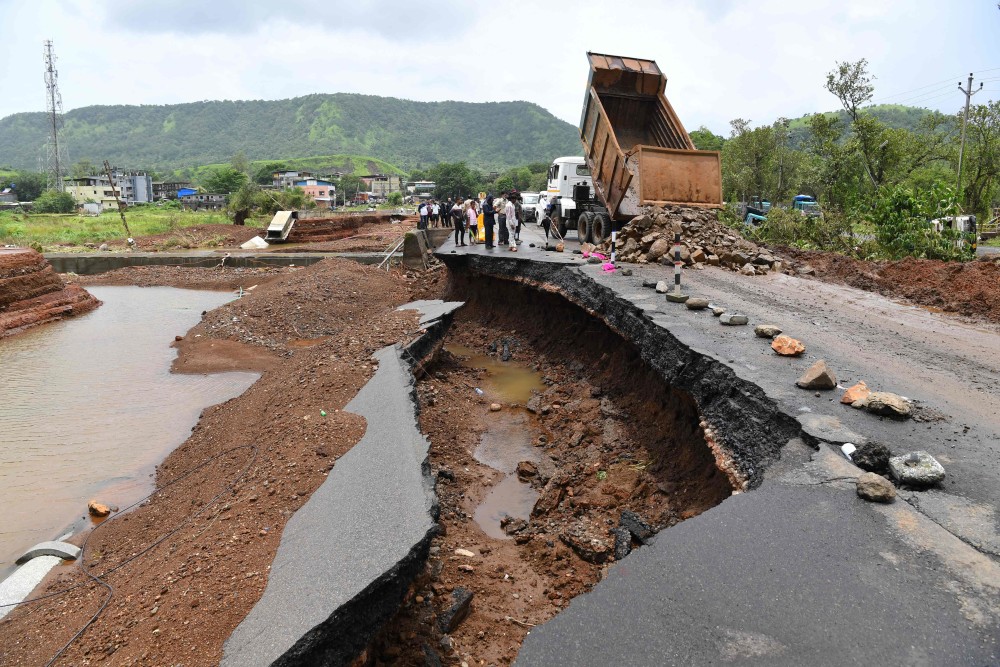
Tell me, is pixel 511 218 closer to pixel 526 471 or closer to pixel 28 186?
pixel 526 471

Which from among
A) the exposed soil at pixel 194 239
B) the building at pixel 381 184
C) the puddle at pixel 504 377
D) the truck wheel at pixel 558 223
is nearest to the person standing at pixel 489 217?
the truck wheel at pixel 558 223

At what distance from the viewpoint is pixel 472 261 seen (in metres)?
15.0

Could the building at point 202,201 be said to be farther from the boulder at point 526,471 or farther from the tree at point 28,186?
the boulder at point 526,471

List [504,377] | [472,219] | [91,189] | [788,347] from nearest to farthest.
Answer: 1. [788,347]
2. [504,377]
3. [472,219]
4. [91,189]

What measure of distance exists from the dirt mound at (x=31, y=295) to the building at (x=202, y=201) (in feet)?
179

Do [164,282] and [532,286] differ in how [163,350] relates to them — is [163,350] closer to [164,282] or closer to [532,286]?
[532,286]

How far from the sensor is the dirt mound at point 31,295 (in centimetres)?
1725

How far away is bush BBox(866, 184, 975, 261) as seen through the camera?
13367mm

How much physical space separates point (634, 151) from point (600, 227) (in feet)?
8.57

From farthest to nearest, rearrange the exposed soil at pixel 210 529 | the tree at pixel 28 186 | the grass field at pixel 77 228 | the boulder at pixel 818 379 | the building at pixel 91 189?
1. the tree at pixel 28 186
2. the building at pixel 91 189
3. the grass field at pixel 77 228
4. the boulder at pixel 818 379
5. the exposed soil at pixel 210 529

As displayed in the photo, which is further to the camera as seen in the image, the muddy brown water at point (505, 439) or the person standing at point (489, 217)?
the person standing at point (489, 217)

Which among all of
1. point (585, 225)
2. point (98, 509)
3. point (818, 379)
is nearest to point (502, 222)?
point (585, 225)

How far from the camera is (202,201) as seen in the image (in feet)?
253

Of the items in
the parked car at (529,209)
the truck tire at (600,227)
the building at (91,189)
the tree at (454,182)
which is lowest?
the truck tire at (600,227)
